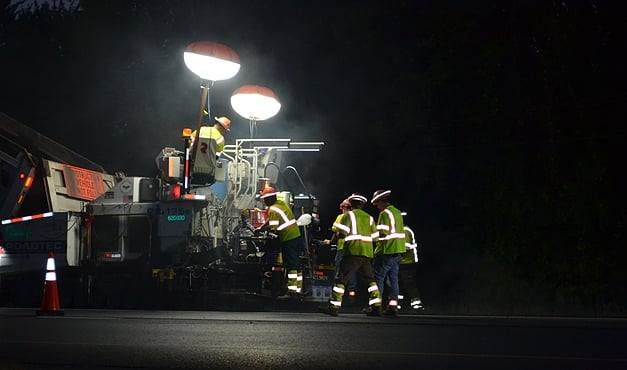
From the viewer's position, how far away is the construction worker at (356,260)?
39.5 feet

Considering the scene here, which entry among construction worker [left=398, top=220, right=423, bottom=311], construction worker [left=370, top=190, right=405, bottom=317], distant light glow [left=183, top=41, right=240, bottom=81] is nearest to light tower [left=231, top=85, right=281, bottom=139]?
distant light glow [left=183, top=41, right=240, bottom=81]

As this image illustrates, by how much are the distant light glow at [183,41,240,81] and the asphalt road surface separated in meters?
4.90

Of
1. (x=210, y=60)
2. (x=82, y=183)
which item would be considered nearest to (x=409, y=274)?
(x=210, y=60)

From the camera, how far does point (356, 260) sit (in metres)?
12.1

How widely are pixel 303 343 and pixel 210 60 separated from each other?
288 inches

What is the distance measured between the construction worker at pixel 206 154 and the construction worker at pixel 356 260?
2855 mm

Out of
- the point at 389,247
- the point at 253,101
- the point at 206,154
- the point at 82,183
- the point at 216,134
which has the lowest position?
the point at 389,247

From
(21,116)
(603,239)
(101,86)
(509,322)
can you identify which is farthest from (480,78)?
(21,116)

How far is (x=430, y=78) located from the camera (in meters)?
18.4

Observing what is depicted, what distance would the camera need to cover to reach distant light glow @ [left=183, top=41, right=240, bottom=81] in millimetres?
14453

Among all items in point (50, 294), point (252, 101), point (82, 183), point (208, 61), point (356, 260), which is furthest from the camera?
point (82, 183)

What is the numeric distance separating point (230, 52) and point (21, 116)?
636 inches

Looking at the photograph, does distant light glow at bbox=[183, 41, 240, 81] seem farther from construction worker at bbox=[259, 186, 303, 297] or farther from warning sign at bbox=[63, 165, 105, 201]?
warning sign at bbox=[63, 165, 105, 201]

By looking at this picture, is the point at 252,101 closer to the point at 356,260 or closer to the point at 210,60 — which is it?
the point at 210,60
